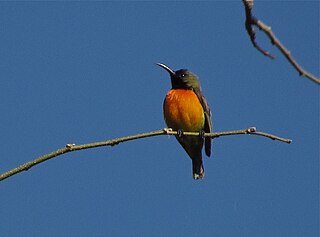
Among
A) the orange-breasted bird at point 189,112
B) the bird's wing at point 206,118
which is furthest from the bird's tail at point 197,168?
the bird's wing at point 206,118

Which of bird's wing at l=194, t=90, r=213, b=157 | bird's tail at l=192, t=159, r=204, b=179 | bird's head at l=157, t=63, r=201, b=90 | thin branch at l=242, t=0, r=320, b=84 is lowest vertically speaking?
thin branch at l=242, t=0, r=320, b=84

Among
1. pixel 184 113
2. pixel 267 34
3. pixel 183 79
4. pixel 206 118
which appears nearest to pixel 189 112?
pixel 184 113

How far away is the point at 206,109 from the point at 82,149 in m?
5.90

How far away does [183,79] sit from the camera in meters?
9.29

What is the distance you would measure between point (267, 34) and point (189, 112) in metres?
6.83

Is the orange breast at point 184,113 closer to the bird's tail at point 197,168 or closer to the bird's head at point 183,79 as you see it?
the bird's head at point 183,79

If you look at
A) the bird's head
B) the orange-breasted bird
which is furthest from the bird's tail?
the bird's head

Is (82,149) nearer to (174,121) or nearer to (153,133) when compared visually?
(153,133)

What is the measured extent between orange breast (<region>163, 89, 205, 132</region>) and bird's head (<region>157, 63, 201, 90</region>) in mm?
395

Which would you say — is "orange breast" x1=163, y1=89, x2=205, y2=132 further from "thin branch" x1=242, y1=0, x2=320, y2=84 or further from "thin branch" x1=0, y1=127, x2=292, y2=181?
"thin branch" x1=242, y1=0, x2=320, y2=84

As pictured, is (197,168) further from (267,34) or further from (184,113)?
(267,34)

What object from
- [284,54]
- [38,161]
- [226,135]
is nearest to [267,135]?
[226,135]

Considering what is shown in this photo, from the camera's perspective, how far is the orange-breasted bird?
8.59 metres

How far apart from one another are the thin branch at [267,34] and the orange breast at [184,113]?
21.7ft
